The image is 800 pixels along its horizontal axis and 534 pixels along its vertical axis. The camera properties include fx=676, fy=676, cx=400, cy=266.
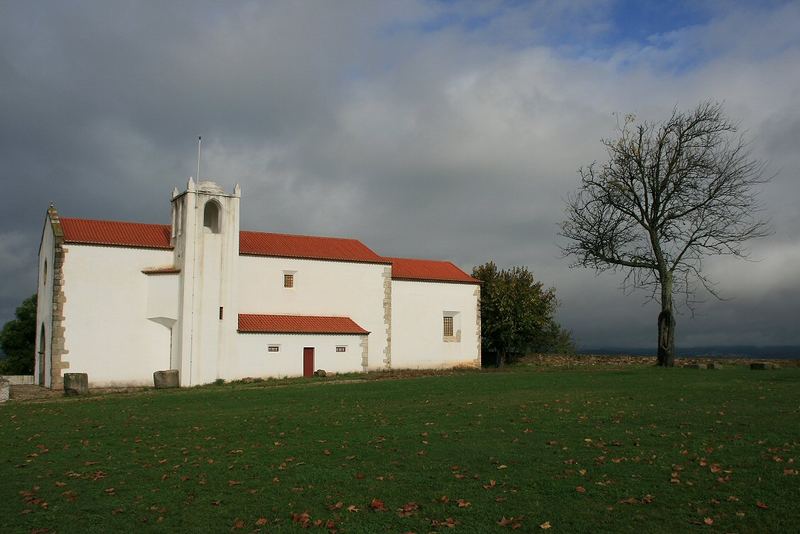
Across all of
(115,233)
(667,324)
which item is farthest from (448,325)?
(115,233)

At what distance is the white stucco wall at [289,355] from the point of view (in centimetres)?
4159

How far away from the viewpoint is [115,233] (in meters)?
42.2

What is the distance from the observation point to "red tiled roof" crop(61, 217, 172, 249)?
1594 inches

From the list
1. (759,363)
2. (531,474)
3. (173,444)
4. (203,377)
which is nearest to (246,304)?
(203,377)

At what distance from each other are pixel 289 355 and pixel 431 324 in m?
13.0

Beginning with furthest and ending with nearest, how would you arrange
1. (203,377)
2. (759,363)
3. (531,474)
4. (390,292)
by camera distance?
1. (390,292)
2. (203,377)
3. (759,363)
4. (531,474)

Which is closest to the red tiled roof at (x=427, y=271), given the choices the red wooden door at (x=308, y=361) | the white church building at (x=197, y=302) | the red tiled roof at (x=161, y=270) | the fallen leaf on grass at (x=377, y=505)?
the white church building at (x=197, y=302)

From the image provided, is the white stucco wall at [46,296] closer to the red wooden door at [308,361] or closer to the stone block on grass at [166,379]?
the stone block on grass at [166,379]

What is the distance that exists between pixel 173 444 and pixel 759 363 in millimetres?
31016

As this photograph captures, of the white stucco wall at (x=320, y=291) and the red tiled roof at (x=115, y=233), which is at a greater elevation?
the red tiled roof at (x=115, y=233)

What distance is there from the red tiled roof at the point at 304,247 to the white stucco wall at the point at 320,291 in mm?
411

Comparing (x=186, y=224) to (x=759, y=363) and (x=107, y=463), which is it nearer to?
(x=107, y=463)

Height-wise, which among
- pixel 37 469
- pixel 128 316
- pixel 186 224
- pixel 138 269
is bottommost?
pixel 37 469

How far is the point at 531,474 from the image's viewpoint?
12.6 metres
